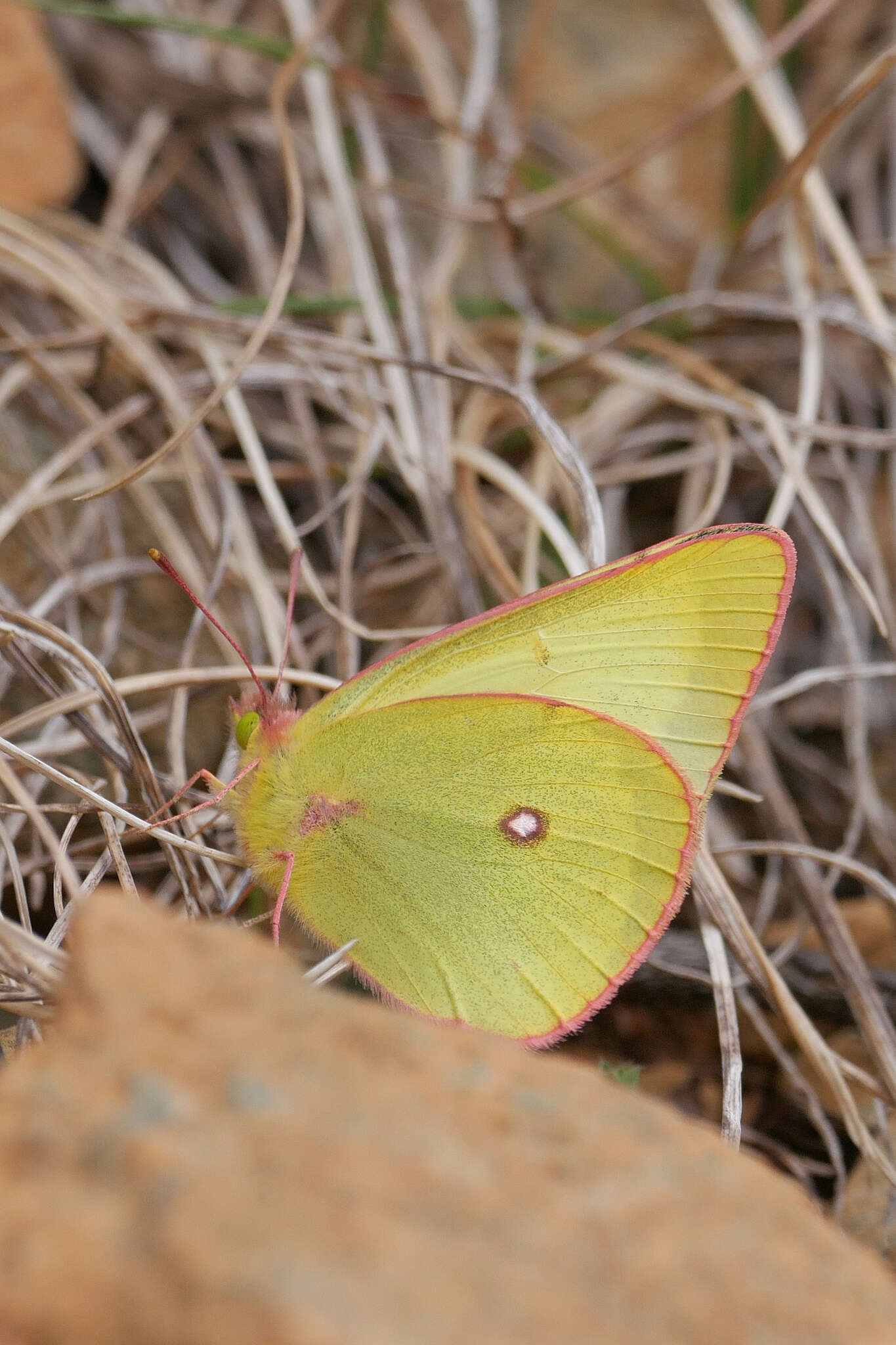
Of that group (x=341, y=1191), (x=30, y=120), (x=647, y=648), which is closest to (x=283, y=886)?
(x=647, y=648)

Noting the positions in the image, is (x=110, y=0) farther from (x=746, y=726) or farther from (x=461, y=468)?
(x=746, y=726)

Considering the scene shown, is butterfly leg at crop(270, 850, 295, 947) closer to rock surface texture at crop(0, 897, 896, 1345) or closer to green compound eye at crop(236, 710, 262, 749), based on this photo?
green compound eye at crop(236, 710, 262, 749)

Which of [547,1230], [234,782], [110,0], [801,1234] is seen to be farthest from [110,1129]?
[110,0]

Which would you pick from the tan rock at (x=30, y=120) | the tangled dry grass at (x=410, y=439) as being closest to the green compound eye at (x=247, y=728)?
the tangled dry grass at (x=410, y=439)

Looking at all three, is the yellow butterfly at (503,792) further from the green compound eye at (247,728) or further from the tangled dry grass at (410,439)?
the tangled dry grass at (410,439)

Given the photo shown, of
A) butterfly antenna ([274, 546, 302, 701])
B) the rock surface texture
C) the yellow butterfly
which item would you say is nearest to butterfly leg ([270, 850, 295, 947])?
the yellow butterfly

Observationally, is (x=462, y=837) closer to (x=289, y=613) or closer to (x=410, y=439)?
(x=289, y=613)
